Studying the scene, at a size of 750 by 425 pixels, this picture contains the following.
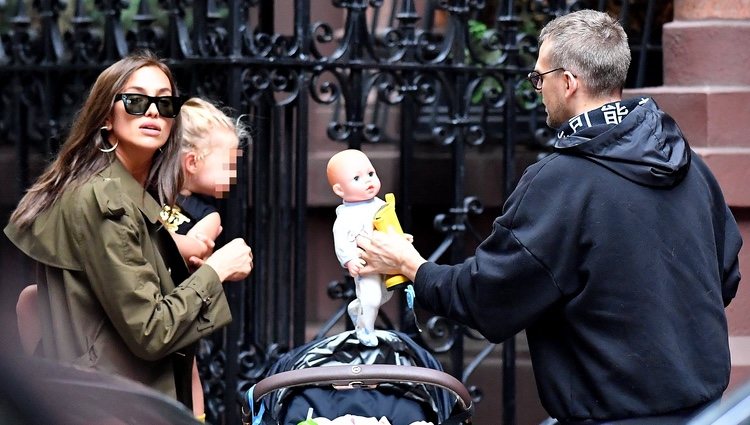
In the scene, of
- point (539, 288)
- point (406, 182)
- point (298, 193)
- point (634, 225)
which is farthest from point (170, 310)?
point (406, 182)

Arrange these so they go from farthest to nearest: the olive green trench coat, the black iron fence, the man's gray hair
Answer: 1. the black iron fence
2. the olive green trench coat
3. the man's gray hair

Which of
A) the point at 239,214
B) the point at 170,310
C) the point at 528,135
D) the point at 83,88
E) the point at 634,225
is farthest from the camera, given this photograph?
the point at 528,135

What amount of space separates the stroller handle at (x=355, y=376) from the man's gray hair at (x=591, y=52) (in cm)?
100

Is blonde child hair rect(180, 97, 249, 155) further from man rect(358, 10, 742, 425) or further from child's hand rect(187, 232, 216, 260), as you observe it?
man rect(358, 10, 742, 425)

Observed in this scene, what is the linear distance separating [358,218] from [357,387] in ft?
1.81

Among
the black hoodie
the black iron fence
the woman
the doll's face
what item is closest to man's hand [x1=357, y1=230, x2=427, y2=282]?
the doll's face

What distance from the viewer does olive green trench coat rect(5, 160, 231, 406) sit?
14.0ft

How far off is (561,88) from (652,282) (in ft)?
2.18

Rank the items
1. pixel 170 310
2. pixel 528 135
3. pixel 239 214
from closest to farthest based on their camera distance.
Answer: pixel 170 310, pixel 239 214, pixel 528 135

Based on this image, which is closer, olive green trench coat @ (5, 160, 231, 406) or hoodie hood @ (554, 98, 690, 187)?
hoodie hood @ (554, 98, 690, 187)

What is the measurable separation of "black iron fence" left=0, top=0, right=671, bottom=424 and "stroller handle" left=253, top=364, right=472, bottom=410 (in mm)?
2056

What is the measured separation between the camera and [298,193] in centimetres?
632

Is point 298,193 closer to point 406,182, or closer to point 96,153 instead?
point 406,182

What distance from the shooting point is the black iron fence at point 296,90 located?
6.28 meters
